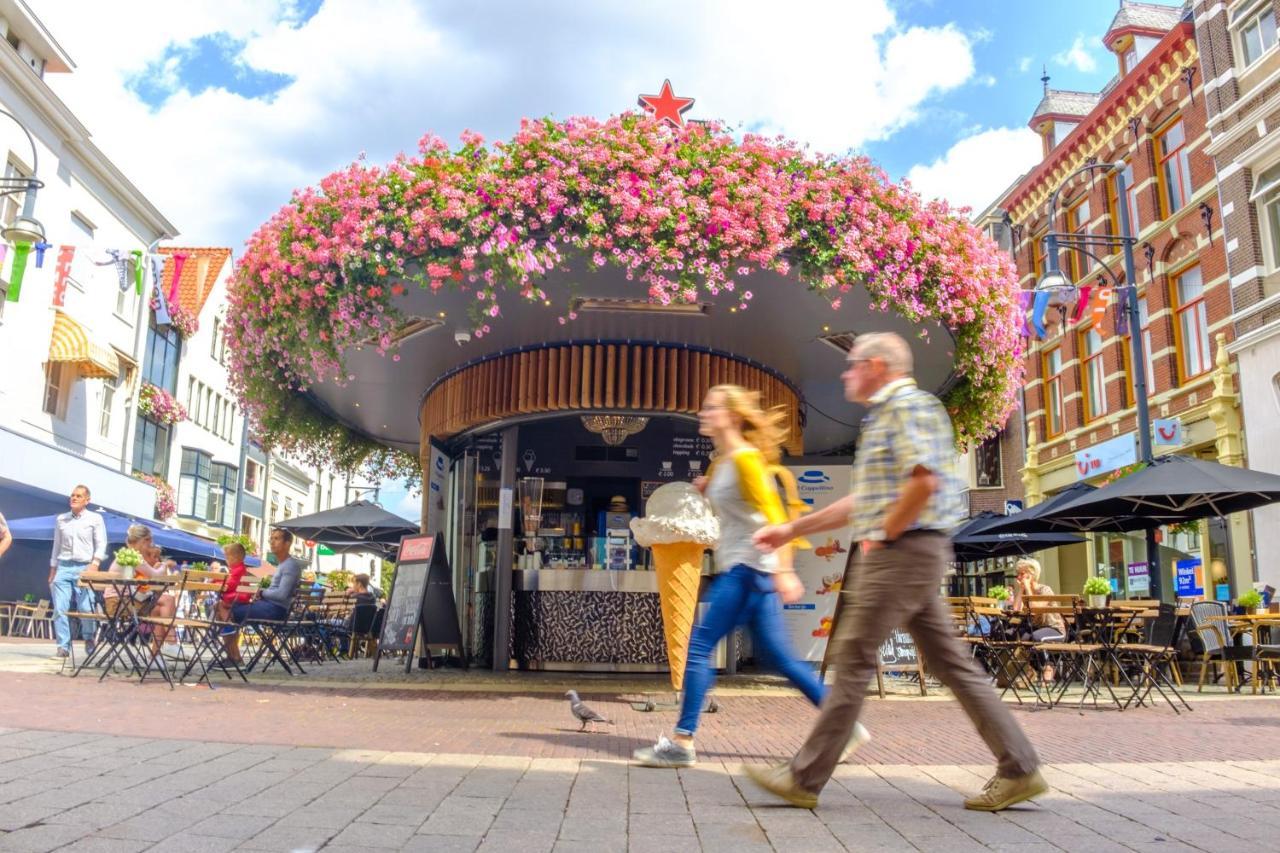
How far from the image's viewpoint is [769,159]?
801cm

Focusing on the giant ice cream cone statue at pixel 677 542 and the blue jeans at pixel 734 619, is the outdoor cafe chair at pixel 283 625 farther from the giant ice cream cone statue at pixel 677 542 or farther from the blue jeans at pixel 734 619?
the blue jeans at pixel 734 619

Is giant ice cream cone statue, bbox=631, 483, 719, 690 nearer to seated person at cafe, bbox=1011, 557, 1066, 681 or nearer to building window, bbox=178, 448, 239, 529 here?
seated person at cafe, bbox=1011, 557, 1066, 681

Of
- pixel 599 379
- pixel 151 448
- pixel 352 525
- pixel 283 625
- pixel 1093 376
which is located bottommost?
pixel 283 625

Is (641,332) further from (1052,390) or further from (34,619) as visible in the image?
(1052,390)

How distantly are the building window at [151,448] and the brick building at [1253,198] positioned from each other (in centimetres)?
2972

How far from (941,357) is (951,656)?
305 inches

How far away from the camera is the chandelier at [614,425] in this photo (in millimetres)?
11820

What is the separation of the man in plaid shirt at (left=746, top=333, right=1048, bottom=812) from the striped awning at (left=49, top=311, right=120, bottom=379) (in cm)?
2600

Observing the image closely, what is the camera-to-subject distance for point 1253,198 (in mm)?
19516

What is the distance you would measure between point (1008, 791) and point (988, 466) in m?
31.5

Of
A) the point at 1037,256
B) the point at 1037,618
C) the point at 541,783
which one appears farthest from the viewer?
the point at 1037,256

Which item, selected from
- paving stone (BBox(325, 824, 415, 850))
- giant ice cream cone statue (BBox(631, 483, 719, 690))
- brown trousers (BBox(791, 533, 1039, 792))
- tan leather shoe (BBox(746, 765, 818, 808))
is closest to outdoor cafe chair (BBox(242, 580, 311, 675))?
giant ice cream cone statue (BBox(631, 483, 719, 690))

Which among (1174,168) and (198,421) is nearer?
(1174,168)

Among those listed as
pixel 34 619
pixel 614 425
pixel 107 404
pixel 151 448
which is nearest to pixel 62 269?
pixel 34 619
